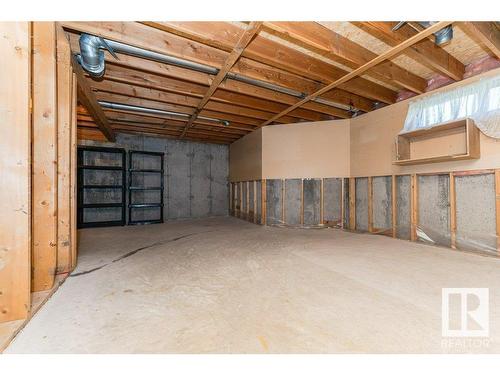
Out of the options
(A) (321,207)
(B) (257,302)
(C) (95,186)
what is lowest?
(B) (257,302)

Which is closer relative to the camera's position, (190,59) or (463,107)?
(190,59)

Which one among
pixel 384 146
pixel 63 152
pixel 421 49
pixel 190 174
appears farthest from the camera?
pixel 190 174

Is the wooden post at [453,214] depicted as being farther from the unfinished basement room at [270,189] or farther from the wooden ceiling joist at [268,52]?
the wooden ceiling joist at [268,52]

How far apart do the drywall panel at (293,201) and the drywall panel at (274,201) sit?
0.48ft

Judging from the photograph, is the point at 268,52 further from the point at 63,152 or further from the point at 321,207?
the point at 321,207

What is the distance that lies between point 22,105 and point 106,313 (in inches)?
57.6

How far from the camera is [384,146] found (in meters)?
3.95

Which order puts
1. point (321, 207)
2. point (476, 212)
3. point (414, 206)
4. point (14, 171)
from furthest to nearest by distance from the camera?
point (321, 207), point (414, 206), point (476, 212), point (14, 171)

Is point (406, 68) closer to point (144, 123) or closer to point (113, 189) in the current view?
point (144, 123)

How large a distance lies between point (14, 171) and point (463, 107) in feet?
15.6

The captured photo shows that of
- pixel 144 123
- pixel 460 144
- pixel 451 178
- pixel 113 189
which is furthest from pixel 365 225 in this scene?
pixel 113 189

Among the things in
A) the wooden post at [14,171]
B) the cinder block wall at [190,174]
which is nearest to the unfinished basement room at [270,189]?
the wooden post at [14,171]

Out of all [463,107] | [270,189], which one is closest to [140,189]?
[270,189]

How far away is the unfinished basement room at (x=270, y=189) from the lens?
1.32 m
